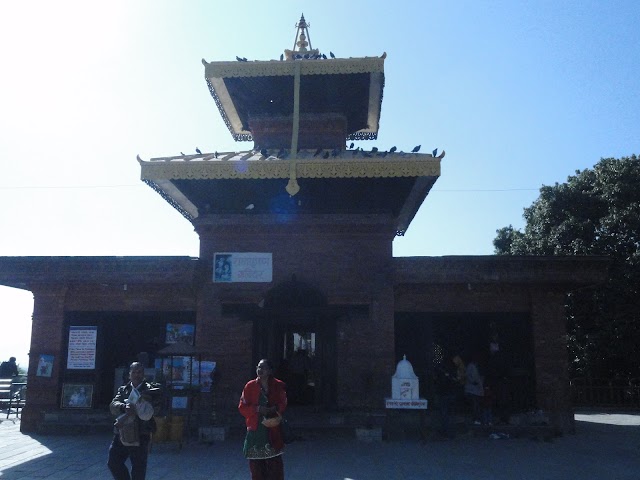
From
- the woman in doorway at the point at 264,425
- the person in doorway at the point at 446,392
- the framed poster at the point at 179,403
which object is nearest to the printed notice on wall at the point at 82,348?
the framed poster at the point at 179,403

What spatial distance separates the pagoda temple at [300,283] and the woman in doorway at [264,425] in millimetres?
5971

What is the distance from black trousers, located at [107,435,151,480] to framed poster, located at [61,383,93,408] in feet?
24.6

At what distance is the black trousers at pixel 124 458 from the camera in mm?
6680

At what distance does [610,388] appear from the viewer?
67.3 ft

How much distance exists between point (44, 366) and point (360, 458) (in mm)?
7800

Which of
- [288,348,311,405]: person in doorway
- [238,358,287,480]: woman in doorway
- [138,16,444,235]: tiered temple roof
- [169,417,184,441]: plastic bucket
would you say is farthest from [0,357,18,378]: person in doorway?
[238,358,287,480]: woman in doorway

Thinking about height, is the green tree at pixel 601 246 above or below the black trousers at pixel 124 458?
above

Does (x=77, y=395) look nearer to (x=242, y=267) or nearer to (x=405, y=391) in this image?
(x=242, y=267)

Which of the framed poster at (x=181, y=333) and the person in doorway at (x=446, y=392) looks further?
the framed poster at (x=181, y=333)

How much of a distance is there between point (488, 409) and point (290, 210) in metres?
6.34

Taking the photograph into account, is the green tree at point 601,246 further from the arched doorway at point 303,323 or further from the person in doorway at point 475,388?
the arched doorway at point 303,323

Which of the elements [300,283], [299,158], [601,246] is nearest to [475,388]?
[300,283]

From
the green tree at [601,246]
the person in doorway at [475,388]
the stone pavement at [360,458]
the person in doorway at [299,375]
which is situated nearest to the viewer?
the stone pavement at [360,458]

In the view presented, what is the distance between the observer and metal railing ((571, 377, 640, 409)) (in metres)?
20.3
